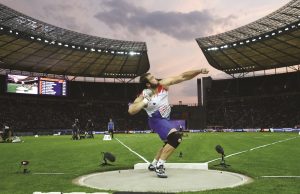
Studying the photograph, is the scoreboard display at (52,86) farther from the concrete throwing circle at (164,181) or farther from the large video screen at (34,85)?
the concrete throwing circle at (164,181)

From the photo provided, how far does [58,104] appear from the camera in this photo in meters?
76.9

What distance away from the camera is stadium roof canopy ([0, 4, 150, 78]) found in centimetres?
5125

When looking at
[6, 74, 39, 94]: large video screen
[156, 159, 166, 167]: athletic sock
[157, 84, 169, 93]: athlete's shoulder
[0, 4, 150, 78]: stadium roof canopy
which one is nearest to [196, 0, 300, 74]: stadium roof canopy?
[0, 4, 150, 78]: stadium roof canopy

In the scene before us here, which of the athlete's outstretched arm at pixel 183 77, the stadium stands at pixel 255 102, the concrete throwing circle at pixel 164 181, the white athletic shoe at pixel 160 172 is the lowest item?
the concrete throwing circle at pixel 164 181

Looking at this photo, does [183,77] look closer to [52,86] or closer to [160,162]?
[160,162]

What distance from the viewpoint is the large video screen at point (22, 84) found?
62.2 metres

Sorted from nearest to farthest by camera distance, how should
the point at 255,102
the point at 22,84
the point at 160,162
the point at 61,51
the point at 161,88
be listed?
the point at 160,162
the point at 161,88
the point at 61,51
the point at 22,84
the point at 255,102

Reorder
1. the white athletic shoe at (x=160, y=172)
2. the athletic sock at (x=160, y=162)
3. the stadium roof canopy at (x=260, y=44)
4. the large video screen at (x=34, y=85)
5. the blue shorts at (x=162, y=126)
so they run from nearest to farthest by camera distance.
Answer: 1. the white athletic shoe at (x=160, y=172)
2. the athletic sock at (x=160, y=162)
3. the blue shorts at (x=162, y=126)
4. the stadium roof canopy at (x=260, y=44)
5. the large video screen at (x=34, y=85)

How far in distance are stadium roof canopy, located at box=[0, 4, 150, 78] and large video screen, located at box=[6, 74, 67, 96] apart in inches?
115

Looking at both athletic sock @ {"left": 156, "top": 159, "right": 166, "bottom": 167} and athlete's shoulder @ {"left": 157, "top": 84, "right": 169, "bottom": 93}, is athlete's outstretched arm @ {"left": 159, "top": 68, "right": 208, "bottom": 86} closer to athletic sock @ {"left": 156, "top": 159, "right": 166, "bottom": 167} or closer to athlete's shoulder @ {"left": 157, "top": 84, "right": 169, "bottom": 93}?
athlete's shoulder @ {"left": 157, "top": 84, "right": 169, "bottom": 93}

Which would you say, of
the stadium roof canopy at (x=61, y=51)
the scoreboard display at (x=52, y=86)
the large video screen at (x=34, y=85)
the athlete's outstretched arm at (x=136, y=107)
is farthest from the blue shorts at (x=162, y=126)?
the scoreboard display at (x=52, y=86)

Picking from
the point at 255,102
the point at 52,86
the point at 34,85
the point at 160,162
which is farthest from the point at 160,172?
the point at 255,102

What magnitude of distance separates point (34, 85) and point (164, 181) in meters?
59.4

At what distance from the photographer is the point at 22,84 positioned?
6362cm
